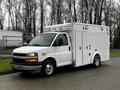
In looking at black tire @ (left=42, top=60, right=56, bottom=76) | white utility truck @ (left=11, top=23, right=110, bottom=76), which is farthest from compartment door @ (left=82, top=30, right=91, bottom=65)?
black tire @ (left=42, top=60, right=56, bottom=76)

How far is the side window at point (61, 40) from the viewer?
11.0 metres

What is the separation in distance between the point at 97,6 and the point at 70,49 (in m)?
31.3

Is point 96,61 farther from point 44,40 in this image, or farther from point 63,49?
point 44,40

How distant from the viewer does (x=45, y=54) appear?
10.3 m

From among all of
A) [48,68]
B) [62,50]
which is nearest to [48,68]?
[48,68]

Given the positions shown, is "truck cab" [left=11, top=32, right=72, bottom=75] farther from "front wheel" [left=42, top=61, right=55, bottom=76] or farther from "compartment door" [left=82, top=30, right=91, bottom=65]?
"compartment door" [left=82, top=30, right=91, bottom=65]

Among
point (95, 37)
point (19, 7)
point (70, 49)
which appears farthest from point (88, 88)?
point (19, 7)

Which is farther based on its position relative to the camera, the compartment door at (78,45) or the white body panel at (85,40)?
the compartment door at (78,45)

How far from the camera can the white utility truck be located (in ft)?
32.9

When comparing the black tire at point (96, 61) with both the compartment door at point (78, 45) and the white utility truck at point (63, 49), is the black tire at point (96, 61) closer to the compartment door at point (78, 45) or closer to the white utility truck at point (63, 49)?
the white utility truck at point (63, 49)

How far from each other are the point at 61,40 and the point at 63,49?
1.57 ft

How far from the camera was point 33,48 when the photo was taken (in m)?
10.2

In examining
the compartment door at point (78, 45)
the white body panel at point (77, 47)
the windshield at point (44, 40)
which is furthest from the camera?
the compartment door at point (78, 45)

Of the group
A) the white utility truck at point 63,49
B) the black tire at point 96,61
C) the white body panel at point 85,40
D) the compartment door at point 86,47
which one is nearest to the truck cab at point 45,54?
the white utility truck at point 63,49
